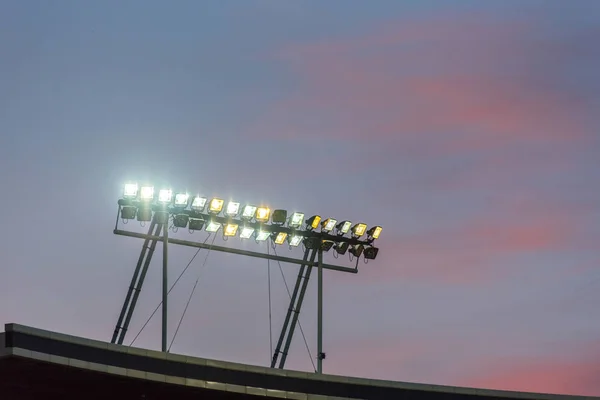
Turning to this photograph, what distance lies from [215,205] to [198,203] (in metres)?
0.99

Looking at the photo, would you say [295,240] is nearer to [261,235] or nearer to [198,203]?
[261,235]

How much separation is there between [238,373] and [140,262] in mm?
12789

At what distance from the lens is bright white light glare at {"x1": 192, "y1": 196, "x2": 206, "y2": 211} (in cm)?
7100

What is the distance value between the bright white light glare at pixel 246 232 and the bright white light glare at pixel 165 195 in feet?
17.8

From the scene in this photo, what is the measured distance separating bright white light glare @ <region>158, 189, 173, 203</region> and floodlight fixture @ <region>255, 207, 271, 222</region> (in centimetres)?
545

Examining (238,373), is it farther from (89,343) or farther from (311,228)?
(311,228)

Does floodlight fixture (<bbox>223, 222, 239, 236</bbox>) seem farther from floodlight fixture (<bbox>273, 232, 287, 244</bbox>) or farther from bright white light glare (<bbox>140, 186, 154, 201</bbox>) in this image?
bright white light glare (<bbox>140, 186, 154, 201</bbox>)

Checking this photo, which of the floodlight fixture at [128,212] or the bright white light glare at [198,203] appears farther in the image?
the bright white light glare at [198,203]

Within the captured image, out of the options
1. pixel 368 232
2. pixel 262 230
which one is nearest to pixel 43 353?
pixel 262 230

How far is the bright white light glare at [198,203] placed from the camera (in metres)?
71.0

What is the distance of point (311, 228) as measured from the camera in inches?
2980

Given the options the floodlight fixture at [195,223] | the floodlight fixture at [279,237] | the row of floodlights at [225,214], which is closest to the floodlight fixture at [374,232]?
the row of floodlights at [225,214]

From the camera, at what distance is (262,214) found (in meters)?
72.8

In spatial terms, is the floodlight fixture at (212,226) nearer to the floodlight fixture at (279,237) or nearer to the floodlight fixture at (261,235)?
the floodlight fixture at (261,235)
